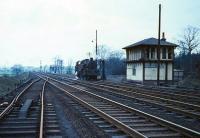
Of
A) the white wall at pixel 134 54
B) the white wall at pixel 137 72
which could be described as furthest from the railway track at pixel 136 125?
the white wall at pixel 134 54

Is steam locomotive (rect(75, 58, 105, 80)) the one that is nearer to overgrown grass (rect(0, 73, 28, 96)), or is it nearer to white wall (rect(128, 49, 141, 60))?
white wall (rect(128, 49, 141, 60))

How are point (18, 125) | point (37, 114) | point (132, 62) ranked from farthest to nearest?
point (132, 62), point (37, 114), point (18, 125)

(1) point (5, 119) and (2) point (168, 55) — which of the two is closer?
(1) point (5, 119)

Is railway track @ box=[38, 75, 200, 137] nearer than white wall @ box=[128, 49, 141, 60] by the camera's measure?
Yes

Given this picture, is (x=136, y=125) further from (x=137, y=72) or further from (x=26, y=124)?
(x=137, y=72)

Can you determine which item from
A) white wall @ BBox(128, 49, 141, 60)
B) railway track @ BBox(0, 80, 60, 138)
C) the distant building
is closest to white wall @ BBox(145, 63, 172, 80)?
the distant building

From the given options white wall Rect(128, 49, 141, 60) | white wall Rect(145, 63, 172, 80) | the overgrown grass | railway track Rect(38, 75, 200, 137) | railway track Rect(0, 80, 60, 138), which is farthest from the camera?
white wall Rect(128, 49, 141, 60)

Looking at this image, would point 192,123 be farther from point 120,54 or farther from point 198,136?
point 120,54

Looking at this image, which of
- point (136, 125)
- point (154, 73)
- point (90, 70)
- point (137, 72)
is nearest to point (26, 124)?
point (136, 125)

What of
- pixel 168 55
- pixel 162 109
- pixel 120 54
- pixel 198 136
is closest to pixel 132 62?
pixel 168 55

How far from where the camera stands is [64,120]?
38.0 ft

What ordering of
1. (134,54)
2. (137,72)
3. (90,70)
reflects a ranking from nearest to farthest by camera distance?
(137,72), (134,54), (90,70)

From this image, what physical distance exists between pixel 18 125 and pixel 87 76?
38.2 metres

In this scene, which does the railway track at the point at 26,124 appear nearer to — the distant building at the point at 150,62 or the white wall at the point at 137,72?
the distant building at the point at 150,62
